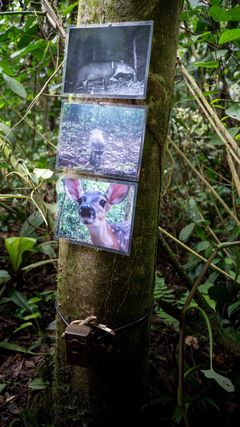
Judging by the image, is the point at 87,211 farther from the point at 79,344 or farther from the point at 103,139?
the point at 79,344

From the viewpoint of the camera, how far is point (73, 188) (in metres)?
0.79

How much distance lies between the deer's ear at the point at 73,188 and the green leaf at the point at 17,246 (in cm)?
89

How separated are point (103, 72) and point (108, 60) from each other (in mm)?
24

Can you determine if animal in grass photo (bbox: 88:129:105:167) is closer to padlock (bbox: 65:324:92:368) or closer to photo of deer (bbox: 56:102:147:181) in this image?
photo of deer (bbox: 56:102:147:181)

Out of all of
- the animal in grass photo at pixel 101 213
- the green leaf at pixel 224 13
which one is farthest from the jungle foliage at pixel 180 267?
the animal in grass photo at pixel 101 213

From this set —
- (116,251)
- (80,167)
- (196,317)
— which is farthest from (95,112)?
(196,317)

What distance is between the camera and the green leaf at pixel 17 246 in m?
1.64

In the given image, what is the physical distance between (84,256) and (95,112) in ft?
1.02

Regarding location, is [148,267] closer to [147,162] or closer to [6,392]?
[147,162]

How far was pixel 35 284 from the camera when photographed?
178 centimetres

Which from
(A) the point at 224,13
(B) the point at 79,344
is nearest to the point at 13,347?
(B) the point at 79,344

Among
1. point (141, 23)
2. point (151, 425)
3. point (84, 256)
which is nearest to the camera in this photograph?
point (141, 23)

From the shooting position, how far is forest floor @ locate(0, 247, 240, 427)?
948 millimetres

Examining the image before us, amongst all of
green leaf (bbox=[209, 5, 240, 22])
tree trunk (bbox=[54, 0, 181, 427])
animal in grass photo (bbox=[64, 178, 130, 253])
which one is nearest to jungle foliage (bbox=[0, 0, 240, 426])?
green leaf (bbox=[209, 5, 240, 22])
